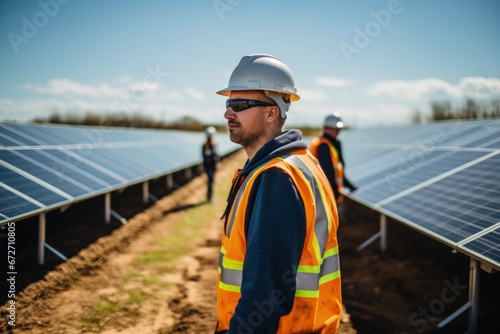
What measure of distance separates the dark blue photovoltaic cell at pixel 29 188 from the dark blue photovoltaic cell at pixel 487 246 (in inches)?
224

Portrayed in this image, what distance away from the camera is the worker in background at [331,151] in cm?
581

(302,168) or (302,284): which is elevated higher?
(302,168)

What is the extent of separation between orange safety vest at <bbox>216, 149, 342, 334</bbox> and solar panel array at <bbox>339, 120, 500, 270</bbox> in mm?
2645

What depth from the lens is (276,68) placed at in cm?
206

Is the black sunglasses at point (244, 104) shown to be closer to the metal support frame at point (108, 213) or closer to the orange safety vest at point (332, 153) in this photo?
the orange safety vest at point (332, 153)

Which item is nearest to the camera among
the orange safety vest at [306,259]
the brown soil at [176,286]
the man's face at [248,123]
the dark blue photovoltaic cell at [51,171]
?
the orange safety vest at [306,259]

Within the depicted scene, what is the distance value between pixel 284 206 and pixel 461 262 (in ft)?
19.7

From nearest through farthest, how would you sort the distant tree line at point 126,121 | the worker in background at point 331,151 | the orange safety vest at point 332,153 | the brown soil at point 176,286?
the brown soil at point 176,286, the worker in background at point 331,151, the orange safety vest at point 332,153, the distant tree line at point 126,121

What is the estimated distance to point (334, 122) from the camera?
6.38 metres

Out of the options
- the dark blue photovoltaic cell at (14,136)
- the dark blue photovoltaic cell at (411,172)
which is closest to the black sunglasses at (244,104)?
the dark blue photovoltaic cell at (411,172)

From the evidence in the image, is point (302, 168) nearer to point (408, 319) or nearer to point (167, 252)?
point (408, 319)

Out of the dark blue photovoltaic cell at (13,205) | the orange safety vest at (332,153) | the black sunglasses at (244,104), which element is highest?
the black sunglasses at (244,104)

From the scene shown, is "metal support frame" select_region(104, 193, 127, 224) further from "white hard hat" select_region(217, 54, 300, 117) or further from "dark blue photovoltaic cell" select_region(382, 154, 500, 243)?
"white hard hat" select_region(217, 54, 300, 117)

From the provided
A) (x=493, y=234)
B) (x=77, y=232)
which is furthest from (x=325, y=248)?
(x=77, y=232)
